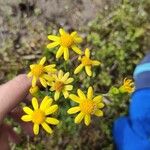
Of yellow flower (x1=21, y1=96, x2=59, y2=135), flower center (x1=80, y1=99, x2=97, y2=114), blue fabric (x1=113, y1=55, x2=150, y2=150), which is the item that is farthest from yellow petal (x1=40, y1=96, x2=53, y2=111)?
blue fabric (x1=113, y1=55, x2=150, y2=150)

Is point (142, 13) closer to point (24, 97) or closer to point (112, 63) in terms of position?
point (112, 63)

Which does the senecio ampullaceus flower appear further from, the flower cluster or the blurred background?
the blurred background

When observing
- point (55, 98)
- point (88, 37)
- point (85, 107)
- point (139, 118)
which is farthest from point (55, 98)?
point (88, 37)

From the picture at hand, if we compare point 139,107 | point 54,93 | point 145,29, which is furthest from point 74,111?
point 145,29

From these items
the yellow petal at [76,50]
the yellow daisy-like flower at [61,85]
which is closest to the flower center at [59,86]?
→ the yellow daisy-like flower at [61,85]

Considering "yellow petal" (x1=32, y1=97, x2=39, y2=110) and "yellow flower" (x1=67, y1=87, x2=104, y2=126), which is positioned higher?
"yellow petal" (x1=32, y1=97, x2=39, y2=110)

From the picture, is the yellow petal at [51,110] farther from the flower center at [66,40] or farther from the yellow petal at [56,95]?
the flower center at [66,40]

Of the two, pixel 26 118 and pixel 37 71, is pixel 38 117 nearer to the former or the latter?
pixel 26 118
